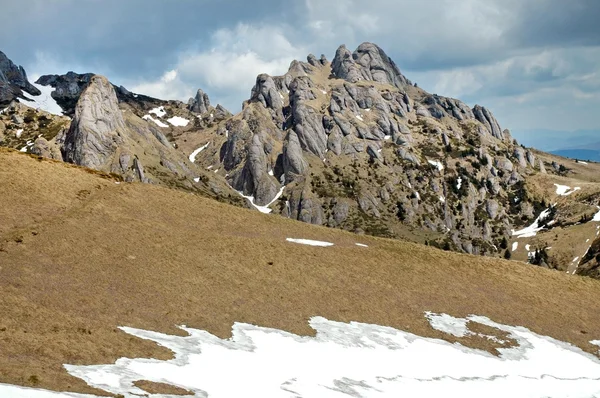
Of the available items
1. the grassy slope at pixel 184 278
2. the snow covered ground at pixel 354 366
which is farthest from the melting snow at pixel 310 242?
the snow covered ground at pixel 354 366

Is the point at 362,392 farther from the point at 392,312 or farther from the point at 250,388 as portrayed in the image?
the point at 392,312

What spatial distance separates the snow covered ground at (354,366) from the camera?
2470 centimetres

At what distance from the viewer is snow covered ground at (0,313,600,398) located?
2470 cm

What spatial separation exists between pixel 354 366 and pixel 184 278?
17533 millimetres

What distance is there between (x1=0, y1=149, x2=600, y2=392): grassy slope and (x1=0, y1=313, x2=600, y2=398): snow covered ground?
152cm

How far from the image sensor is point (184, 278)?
41.5 metres

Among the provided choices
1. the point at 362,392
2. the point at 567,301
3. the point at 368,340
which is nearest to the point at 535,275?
the point at 567,301

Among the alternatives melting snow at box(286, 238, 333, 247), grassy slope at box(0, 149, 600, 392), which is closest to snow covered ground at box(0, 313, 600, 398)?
grassy slope at box(0, 149, 600, 392)

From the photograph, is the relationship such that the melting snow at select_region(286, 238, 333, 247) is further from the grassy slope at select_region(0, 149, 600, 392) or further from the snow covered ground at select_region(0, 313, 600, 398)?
the snow covered ground at select_region(0, 313, 600, 398)

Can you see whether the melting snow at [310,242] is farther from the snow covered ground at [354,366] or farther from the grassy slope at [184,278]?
the snow covered ground at [354,366]

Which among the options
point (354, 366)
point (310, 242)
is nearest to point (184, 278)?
point (354, 366)

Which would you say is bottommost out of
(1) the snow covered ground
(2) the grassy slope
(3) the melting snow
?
(1) the snow covered ground

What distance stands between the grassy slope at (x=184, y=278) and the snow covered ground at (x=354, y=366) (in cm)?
152

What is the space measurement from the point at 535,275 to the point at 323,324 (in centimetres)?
3402
